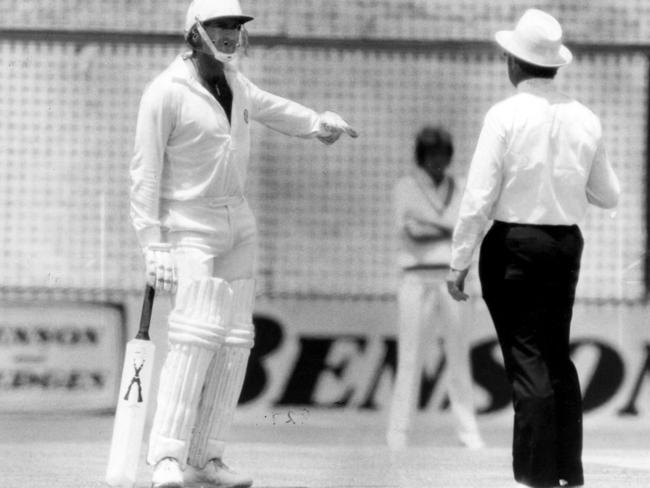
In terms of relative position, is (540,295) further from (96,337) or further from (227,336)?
(96,337)

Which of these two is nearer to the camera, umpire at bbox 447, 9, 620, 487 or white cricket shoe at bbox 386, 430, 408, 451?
umpire at bbox 447, 9, 620, 487

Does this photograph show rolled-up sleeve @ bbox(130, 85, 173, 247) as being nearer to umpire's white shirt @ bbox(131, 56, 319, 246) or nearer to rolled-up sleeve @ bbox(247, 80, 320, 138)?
umpire's white shirt @ bbox(131, 56, 319, 246)

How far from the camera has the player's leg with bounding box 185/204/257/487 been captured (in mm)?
7082

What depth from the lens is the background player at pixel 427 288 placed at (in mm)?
9852

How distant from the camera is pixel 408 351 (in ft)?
32.6

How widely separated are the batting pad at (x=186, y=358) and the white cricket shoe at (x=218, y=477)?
237 mm

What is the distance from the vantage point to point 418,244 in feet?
32.4

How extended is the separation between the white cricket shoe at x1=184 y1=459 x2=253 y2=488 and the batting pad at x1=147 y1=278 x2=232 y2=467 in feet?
0.78

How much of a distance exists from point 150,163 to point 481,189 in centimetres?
127

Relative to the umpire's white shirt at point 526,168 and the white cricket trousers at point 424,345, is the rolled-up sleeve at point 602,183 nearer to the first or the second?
the umpire's white shirt at point 526,168

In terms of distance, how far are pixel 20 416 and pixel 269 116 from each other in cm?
381

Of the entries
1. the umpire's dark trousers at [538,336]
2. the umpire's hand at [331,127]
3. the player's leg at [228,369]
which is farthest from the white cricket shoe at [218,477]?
the umpire's hand at [331,127]

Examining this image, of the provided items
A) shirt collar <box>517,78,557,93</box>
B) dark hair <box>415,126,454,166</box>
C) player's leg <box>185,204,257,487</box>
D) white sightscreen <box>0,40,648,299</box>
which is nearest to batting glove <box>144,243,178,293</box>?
player's leg <box>185,204,257,487</box>

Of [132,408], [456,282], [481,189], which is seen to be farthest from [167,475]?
[481,189]
